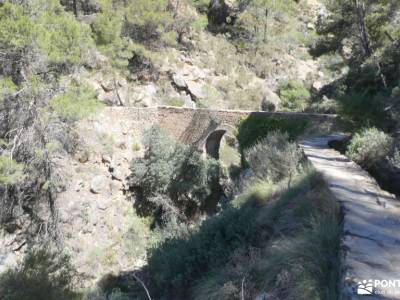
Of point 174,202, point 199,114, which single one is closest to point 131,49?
point 199,114

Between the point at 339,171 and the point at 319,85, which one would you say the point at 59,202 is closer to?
the point at 339,171

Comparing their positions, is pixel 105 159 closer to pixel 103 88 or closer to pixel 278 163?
pixel 103 88

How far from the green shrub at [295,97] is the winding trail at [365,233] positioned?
52.9ft

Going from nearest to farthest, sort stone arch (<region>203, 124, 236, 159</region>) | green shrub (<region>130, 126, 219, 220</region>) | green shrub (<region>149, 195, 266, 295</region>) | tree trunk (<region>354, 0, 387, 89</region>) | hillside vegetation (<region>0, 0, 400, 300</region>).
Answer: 1. hillside vegetation (<region>0, 0, 400, 300</region>)
2. green shrub (<region>149, 195, 266, 295</region>)
3. tree trunk (<region>354, 0, 387, 89</region>)
4. green shrub (<region>130, 126, 219, 220</region>)
5. stone arch (<region>203, 124, 236, 159</region>)

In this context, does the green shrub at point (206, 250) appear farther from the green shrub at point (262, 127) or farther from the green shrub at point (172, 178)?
the green shrub at point (172, 178)

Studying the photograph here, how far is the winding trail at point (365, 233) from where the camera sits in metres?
2.61

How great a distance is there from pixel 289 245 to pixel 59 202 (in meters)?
10.3

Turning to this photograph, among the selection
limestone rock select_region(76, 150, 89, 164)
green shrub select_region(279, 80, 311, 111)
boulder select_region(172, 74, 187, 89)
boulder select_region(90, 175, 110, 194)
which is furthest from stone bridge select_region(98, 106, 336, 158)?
green shrub select_region(279, 80, 311, 111)

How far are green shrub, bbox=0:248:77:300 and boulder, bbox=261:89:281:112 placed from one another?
15.4 m

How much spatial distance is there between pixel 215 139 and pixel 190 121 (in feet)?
4.72

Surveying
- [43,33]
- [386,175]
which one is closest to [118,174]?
[43,33]

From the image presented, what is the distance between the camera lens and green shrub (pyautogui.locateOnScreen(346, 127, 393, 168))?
20.8 ft

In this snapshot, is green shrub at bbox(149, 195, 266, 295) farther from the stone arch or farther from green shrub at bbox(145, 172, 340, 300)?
the stone arch

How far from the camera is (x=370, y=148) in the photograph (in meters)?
6.70
